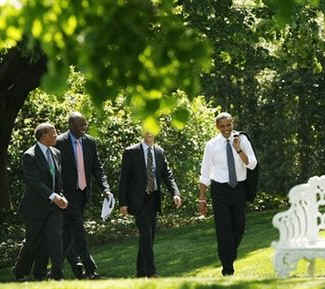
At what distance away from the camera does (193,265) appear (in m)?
17.2

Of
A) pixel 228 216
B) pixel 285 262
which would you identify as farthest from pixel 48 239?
pixel 285 262

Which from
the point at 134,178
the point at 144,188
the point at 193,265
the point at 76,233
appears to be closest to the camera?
the point at 144,188

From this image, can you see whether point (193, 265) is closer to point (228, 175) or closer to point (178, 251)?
point (178, 251)

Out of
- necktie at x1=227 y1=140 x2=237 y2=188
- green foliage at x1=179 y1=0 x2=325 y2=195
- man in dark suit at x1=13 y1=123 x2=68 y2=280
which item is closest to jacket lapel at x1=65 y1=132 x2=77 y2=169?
man in dark suit at x1=13 y1=123 x2=68 y2=280

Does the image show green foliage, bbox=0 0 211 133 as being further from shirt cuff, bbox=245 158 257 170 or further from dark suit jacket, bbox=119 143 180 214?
dark suit jacket, bbox=119 143 180 214

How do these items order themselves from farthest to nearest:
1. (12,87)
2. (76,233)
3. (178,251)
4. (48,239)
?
(12,87)
(178,251)
(76,233)
(48,239)

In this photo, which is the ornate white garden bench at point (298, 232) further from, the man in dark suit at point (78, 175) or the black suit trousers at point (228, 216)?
the man in dark suit at point (78, 175)

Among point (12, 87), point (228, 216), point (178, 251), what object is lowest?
point (178, 251)

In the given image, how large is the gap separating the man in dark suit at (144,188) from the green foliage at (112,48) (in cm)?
668

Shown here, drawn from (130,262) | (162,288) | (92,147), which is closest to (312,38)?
(130,262)

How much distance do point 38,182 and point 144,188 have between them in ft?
4.41

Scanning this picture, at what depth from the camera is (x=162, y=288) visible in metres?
9.90

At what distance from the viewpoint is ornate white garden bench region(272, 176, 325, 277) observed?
39.9 ft

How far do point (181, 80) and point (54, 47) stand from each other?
728 mm
